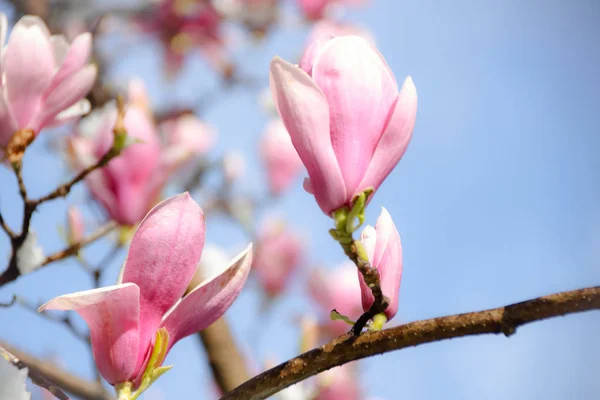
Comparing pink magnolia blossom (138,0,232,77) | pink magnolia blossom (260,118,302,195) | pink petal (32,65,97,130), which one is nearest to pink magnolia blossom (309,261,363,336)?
pink magnolia blossom (260,118,302,195)

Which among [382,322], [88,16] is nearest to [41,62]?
[382,322]

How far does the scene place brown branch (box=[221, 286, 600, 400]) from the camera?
0.49 m

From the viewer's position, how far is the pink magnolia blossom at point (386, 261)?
62 cm

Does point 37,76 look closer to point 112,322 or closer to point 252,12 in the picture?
point 112,322

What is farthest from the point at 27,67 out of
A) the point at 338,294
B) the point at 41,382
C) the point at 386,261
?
the point at 338,294

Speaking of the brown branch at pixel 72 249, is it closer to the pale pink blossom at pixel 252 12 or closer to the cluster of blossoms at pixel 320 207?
the cluster of blossoms at pixel 320 207

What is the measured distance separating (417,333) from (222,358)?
1116mm

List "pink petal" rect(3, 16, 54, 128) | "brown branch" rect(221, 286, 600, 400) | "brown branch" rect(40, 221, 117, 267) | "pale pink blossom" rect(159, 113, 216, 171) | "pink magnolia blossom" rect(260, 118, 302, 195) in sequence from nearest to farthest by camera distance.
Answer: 1. "brown branch" rect(221, 286, 600, 400)
2. "pink petal" rect(3, 16, 54, 128)
3. "brown branch" rect(40, 221, 117, 267)
4. "pale pink blossom" rect(159, 113, 216, 171)
5. "pink magnolia blossom" rect(260, 118, 302, 195)

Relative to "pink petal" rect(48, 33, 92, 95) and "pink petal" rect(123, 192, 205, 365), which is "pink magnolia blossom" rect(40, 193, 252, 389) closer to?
"pink petal" rect(123, 192, 205, 365)

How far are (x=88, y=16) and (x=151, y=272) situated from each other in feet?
5.85

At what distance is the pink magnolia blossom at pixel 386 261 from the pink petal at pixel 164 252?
17cm

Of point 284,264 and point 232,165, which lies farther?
point 284,264

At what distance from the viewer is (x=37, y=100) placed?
83 centimetres

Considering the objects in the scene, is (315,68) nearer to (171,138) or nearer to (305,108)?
(305,108)
